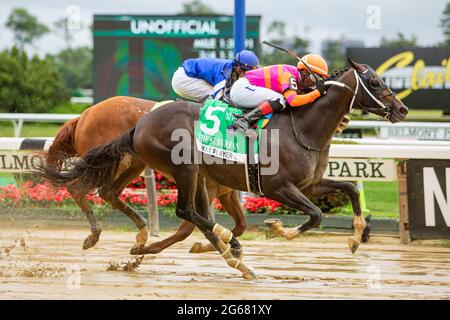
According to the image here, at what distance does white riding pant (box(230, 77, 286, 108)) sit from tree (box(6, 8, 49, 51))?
174ft

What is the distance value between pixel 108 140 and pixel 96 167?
903 millimetres

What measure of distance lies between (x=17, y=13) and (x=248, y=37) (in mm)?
49602

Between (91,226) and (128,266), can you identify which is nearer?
(128,266)

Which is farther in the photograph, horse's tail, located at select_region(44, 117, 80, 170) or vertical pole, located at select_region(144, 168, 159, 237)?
vertical pole, located at select_region(144, 168, 159, 237)

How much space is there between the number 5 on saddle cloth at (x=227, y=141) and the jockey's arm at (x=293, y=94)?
0.21 m

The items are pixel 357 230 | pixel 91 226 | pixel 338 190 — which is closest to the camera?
pixel 357 230

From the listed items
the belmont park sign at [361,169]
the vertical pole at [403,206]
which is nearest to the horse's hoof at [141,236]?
the belmont park sign at [361,169]

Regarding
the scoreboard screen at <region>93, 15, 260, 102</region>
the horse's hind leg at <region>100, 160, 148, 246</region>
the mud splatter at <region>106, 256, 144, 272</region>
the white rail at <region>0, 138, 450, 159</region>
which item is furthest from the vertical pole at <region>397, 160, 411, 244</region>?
the scoreboard screen at <region>93, 15, 260, 102</region>

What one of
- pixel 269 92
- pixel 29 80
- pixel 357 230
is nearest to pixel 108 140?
pixel 269 92

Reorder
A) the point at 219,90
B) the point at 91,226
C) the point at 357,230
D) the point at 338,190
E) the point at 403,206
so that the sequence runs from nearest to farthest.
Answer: the point at 357,230
the point at 338,190
the point at 219,90
the point at 91,226
the point at 403,206

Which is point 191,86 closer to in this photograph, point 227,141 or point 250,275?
point 227,141

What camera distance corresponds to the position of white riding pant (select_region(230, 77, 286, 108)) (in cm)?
674

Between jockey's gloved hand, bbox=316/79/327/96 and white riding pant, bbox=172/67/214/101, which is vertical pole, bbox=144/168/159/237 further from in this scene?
jockey's gloved hand, bbox=316/79/327/96

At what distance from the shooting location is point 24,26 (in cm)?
5891
